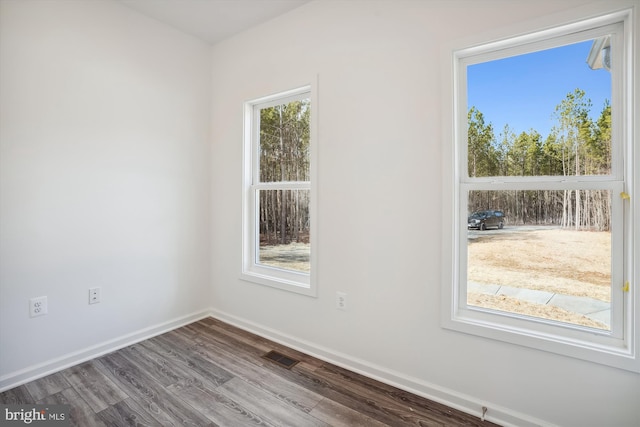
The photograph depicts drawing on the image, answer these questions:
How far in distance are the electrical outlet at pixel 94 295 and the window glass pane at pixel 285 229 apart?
Answer: 51.1 inches

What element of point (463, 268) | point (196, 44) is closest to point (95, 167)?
point (196, 44)

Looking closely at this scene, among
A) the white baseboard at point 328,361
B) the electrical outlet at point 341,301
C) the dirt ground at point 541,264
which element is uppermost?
the dirt ground at point 541,264

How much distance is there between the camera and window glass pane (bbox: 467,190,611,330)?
156 centimetres

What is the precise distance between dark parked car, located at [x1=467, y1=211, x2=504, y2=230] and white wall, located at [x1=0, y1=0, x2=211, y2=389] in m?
2.49

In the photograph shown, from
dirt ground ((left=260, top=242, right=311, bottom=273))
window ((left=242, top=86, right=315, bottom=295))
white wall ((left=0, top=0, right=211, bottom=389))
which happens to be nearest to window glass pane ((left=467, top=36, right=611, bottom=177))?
window ((left=242, top=86, right=315, bottom=295))

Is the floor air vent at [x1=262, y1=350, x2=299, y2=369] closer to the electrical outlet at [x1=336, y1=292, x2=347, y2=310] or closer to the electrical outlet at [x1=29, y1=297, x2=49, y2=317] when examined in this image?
the electrical outlet at [x1=336, y1=292, x2=347, y2=310]

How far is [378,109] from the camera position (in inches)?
81.9

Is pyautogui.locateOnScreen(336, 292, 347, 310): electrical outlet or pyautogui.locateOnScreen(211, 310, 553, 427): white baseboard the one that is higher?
pyautogui.locateOnScreen(336, 292, 347, 310): electrical outlet

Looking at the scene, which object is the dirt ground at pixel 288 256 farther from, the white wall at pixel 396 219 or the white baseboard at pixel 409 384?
the white baseboard at pixel 409 384

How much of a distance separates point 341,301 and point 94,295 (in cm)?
193

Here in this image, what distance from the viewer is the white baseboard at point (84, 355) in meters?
2.01

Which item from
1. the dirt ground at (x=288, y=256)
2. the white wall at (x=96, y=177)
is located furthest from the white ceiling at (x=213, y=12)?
the dirt ground at (x=288, y=256)

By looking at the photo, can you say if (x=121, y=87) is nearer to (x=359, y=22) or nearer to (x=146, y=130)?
(x=146, y=130)

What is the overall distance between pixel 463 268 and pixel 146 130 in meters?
2.74
